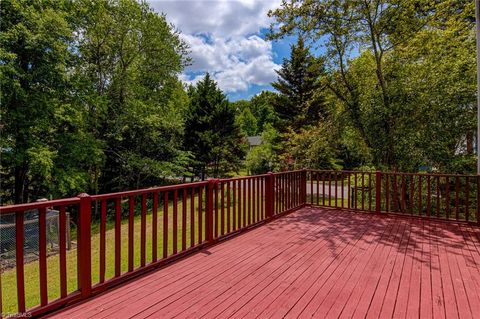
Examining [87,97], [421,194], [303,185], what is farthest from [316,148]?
[87,97]

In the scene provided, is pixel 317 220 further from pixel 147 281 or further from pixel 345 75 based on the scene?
pixel 345 75

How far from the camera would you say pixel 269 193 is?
4.80 m

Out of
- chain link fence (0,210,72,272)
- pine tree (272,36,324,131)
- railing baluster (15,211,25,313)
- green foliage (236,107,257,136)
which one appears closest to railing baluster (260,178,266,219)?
chain link fence (0,210,72,272)

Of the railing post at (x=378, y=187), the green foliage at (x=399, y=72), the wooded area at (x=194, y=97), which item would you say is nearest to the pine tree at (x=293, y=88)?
the wooded area at (x=194, y=97)

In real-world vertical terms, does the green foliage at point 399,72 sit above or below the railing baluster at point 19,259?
above

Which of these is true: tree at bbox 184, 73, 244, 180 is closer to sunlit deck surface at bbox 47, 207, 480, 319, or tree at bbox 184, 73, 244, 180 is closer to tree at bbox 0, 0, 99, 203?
tree at bbox 0, 0, 99, 203

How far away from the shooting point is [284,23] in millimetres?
6812

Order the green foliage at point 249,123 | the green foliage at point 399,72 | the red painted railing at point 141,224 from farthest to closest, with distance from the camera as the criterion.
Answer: the green foliage at point 249,123 → the green foliage at point 399,72 → the red painted railing at point 141,224

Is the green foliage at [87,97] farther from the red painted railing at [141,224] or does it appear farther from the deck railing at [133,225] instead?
the red painted railing at [141,224]

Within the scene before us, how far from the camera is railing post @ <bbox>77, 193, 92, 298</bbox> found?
231cm

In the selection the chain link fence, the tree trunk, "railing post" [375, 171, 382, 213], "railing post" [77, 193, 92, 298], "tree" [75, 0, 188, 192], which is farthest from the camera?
"tree" [75, 0, 188, 192]

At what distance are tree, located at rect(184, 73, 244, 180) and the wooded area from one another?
0.07m

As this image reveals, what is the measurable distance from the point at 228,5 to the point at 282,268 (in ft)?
22.3

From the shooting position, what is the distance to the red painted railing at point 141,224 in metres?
2.09
